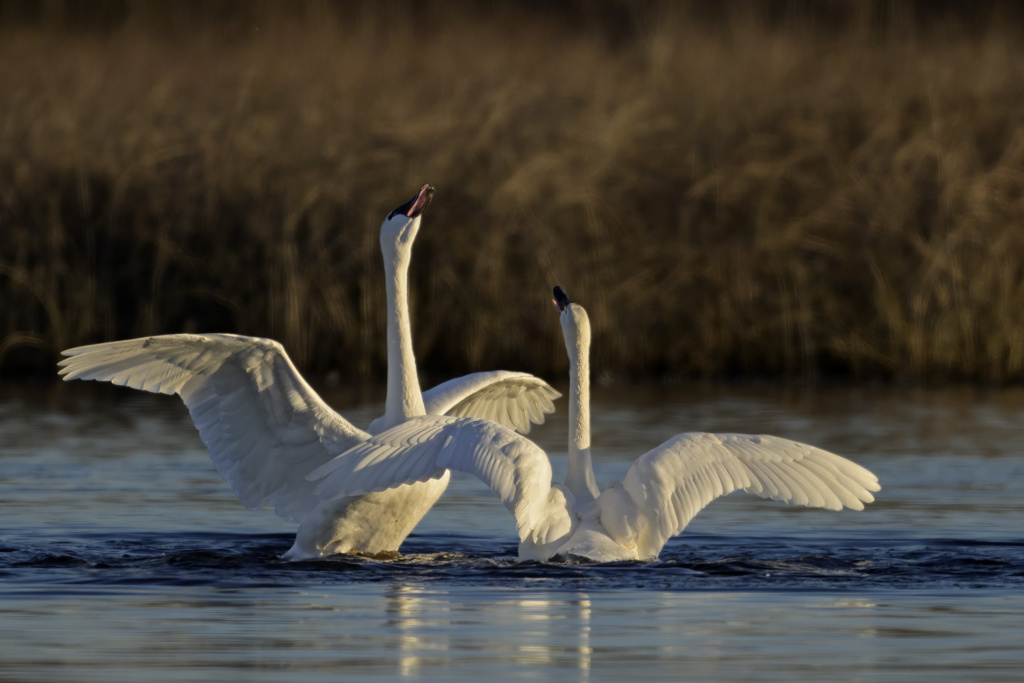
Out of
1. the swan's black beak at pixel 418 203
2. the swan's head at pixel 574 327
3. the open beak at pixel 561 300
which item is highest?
the swan's black beak at pixel 418 203

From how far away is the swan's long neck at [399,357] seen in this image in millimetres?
8742

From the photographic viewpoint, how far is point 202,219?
51.4ft

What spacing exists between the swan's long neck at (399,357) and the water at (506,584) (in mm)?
683

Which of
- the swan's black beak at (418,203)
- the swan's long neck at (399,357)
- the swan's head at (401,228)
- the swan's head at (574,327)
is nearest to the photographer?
the swan's long neck at (399,357)

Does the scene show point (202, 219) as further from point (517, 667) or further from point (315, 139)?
point (517, 667)

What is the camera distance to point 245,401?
29.2ft

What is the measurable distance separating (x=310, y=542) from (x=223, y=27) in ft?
64.7

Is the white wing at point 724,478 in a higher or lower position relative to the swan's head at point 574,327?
lower

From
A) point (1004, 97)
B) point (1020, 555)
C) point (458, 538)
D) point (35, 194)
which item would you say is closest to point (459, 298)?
point (35, 194)

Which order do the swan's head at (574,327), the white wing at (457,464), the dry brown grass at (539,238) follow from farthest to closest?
the dry brown grass at (539,238)
the swan's head at (574,327)
the white wing at (457,464)

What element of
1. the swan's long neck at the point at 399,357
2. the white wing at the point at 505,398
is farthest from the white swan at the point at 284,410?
the white wing at the point at 505,398

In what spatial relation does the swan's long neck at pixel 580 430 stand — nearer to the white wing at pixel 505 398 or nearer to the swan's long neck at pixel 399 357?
the swan's long neck at pixel 399 357

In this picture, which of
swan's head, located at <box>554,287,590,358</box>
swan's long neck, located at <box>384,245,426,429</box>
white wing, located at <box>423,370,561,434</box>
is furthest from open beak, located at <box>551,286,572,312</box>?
white wing, located at <box>423,370,561,434</box>

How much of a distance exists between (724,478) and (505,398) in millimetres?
2492
